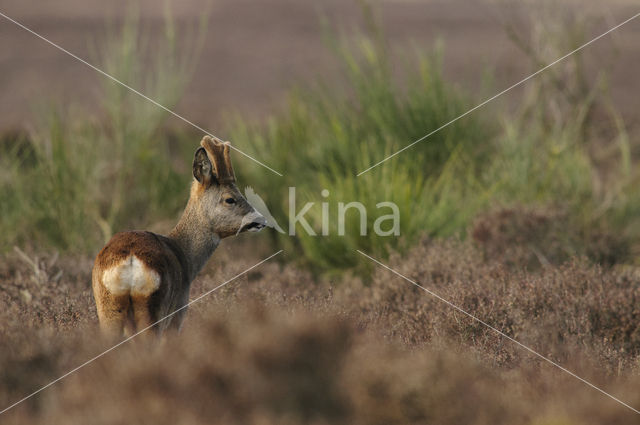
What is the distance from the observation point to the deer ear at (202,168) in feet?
12.4

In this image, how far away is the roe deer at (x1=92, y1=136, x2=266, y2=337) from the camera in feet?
10.9

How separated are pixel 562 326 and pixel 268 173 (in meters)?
3.90

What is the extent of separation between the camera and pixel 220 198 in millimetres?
3863

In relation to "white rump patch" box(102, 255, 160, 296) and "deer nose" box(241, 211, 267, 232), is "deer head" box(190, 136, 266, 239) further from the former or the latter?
"white rump patch" box(102, 255, 160, 296)

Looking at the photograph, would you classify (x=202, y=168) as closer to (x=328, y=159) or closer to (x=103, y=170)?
(x=328, y=159)

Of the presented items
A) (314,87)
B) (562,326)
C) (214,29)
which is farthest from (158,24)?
(562,326)

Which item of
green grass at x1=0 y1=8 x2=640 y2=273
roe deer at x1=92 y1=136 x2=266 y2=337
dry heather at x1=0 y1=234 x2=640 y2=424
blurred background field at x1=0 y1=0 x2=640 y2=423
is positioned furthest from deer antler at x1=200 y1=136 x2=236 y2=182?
green grass at x1=0 y1=8 x2=640 y2=273

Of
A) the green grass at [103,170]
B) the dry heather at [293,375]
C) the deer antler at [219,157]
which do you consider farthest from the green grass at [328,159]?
the deer antler at [219,157]

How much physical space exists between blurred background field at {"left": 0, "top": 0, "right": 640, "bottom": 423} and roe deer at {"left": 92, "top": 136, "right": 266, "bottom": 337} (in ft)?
0.63

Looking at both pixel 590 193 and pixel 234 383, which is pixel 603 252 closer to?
pixel 590 193

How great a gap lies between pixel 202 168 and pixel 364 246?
2820mm

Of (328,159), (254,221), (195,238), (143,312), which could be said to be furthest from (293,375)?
(328,159)

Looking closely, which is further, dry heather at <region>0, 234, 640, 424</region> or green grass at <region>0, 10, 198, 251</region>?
green grass at <region>0, 10, 198, 251</region>

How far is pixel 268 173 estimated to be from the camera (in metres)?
7.96
